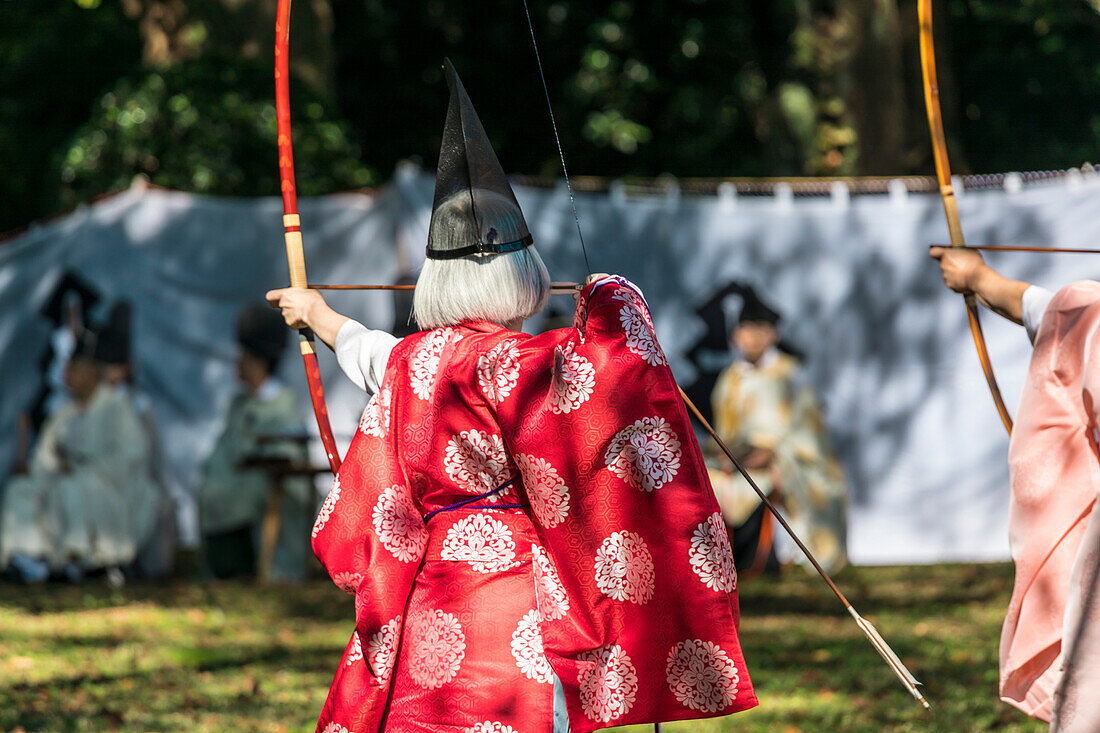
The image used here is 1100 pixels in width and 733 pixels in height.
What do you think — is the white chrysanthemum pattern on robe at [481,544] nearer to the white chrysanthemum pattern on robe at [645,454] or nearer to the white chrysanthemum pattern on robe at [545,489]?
the white chrysanthemum pattern on robe at [545,489]

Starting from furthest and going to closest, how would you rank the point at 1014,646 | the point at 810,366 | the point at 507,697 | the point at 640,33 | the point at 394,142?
the point at 394,142
the point at 640,33
the point at 810,366
the point at 1014,646
the point at 507,697

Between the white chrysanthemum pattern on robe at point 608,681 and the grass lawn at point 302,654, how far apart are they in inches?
80.5

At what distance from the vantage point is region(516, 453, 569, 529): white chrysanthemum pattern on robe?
233 cm

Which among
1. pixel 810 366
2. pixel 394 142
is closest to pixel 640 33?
pixel 394 142

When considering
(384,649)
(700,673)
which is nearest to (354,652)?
(384,649)

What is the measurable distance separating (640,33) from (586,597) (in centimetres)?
1050

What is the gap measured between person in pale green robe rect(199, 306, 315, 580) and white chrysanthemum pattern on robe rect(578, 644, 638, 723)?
17.8ft

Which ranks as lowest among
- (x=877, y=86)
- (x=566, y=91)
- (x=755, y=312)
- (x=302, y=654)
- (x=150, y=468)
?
(x=302, y=654)

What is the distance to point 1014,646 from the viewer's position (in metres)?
3.03

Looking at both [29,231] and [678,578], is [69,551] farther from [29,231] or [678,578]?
[678,578]

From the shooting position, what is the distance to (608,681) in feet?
7.72

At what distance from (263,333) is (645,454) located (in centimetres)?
603

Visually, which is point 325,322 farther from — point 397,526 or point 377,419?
point 397,526

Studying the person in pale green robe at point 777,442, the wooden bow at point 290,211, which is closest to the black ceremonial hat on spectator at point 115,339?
the person in pale green robe at point 777,442
